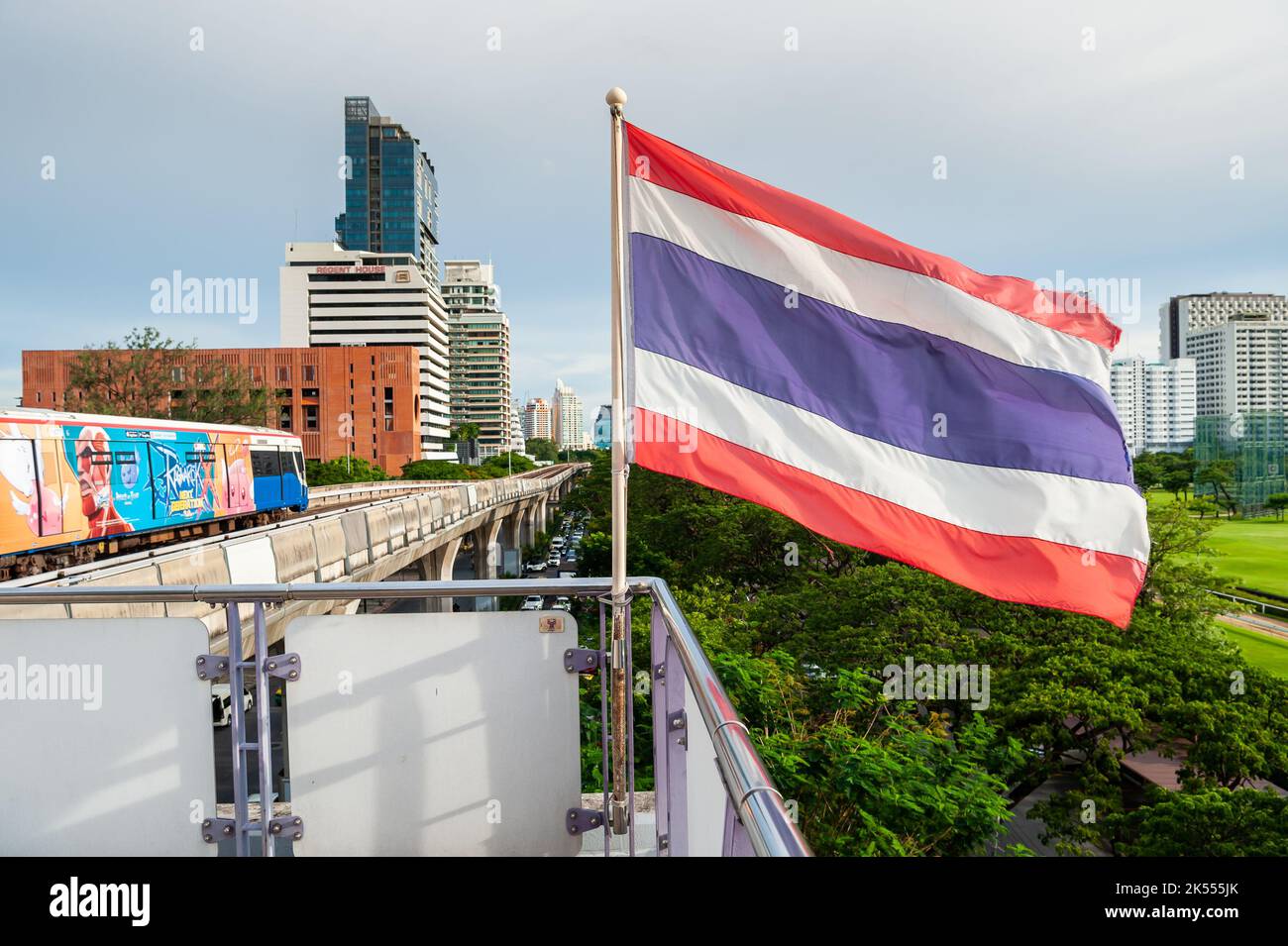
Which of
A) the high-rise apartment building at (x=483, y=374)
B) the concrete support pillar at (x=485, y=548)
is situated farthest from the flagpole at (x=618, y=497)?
the high-rise apartment building at (x=483, y=374)

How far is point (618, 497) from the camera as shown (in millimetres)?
3480

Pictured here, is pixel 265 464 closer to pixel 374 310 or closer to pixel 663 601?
pixel 663 601

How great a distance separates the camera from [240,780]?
3.06 meters

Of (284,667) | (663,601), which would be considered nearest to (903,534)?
(663,601)

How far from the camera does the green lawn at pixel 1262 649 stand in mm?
43062

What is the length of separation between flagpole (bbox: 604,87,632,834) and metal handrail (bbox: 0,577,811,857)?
158 millimetres

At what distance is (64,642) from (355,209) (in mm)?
201359

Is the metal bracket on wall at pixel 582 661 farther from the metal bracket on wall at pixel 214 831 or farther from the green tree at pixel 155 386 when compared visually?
the green tree at pixel 155 386

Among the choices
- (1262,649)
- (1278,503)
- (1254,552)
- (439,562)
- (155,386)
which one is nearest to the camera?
(439,562)

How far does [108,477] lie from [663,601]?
58.4ft

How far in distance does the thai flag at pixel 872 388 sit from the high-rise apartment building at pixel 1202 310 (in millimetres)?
187851

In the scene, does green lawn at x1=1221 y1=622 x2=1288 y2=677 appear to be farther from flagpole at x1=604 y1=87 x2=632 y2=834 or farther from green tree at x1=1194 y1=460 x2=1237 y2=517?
green tree at x1=1194 y1=460 x2=1237 y2=517
